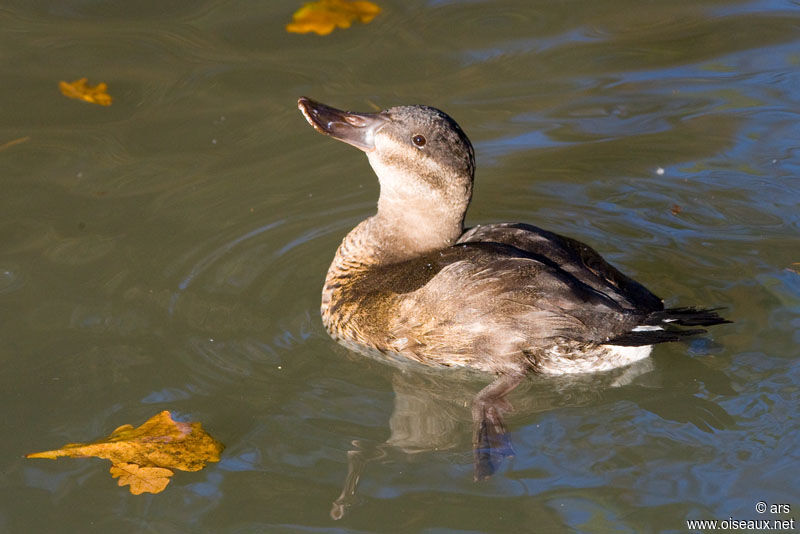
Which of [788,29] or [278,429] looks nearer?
[278,429]

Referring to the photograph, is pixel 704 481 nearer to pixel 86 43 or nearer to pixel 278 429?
pixel 278 429

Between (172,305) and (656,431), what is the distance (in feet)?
7.78

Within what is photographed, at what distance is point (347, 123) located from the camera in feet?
15.9

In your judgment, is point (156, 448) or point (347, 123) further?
point (347, 123)

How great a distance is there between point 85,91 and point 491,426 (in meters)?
3.92

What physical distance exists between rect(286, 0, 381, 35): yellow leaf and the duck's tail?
3916 millimetres

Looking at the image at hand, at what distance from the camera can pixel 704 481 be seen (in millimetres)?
3895

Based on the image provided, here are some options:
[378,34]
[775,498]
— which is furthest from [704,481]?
[378,34]

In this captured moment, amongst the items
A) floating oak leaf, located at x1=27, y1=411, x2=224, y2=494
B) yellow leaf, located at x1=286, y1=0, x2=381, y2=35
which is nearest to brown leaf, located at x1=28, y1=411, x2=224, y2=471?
floating oak leaf, located at x1=27, y1=411, x2=224, y2=494

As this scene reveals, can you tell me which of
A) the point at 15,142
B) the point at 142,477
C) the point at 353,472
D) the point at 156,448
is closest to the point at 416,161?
the point at 353,472

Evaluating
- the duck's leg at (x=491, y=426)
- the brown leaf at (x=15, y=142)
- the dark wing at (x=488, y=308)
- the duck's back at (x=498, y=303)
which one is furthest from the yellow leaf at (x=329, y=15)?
the duck's leg at (x=491, y=426)

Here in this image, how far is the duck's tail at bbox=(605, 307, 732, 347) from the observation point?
13.3 feet

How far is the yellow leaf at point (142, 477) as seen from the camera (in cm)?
393

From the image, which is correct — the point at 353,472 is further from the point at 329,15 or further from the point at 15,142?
the point at 329,15
